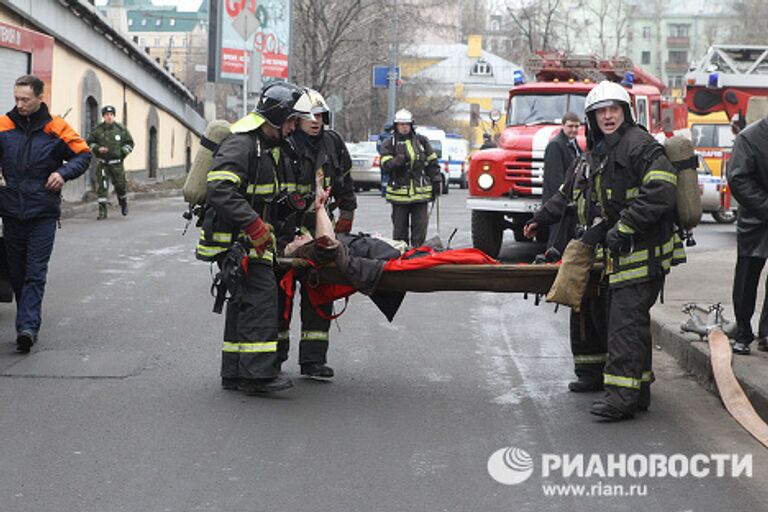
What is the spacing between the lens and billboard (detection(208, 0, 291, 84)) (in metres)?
41.6

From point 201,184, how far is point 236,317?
85 centimetres

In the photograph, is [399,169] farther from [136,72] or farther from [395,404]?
[136,72]

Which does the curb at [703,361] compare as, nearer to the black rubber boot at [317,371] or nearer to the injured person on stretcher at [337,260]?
the injured person on stretcher at [337,260]

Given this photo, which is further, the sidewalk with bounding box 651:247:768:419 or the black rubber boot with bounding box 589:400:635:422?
the sidewalk with bounding box 651:247:768:419

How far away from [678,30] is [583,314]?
114 meters

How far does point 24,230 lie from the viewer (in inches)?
373

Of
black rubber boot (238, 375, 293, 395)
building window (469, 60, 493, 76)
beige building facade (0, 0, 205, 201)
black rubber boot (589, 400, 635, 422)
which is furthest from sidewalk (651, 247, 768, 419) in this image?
building window (469, 60, 493, 76)

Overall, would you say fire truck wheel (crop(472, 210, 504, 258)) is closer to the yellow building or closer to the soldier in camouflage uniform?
the soldier in camouflage uniform

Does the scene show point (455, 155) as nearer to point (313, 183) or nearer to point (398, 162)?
point (398, 162)

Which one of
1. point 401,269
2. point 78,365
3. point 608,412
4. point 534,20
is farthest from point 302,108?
point 534,20

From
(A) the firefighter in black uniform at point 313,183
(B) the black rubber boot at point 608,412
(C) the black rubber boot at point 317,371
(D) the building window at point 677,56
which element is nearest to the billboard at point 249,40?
(A) the firefighter in black uniform at point 313,183

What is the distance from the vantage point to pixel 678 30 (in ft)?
385

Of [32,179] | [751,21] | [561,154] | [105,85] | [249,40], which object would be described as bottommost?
[32,179]

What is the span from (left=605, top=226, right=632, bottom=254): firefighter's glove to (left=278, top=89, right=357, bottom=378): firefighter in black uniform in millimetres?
2020
